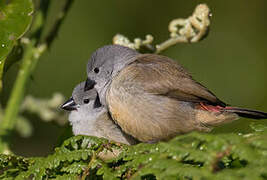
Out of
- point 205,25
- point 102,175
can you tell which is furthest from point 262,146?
point 205,25

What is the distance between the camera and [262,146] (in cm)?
226

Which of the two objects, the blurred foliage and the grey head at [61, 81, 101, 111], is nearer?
the blurred foliage

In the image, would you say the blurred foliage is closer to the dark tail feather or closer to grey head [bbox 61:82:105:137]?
the dark tail feather

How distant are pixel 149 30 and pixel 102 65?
110 inches

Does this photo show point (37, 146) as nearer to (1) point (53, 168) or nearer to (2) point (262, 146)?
(1) point (53, 168)

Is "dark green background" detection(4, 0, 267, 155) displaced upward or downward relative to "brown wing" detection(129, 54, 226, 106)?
upward

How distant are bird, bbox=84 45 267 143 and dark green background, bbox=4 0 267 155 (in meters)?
1.99

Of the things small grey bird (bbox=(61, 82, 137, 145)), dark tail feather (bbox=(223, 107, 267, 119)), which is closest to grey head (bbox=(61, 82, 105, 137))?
small grey bird (bbox=(61, 82, 137, 145))

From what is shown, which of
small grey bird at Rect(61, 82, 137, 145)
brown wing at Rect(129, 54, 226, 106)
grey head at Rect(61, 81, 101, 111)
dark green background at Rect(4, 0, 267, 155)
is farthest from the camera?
dark green background at Rect(4, 0, 267, 155)

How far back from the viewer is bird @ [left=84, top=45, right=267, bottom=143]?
12.5ft

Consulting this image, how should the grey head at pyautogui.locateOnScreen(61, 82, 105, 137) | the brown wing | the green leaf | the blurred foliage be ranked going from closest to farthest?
the blurred foliage
the green leaf
the brown wing
the grey head at pyautogui.locateOnScreen(61, 82, 105, 137)

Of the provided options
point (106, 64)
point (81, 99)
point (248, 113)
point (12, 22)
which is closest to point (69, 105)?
point (81, 99)

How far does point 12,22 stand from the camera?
3.27 metres

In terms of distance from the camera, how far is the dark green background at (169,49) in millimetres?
6379
